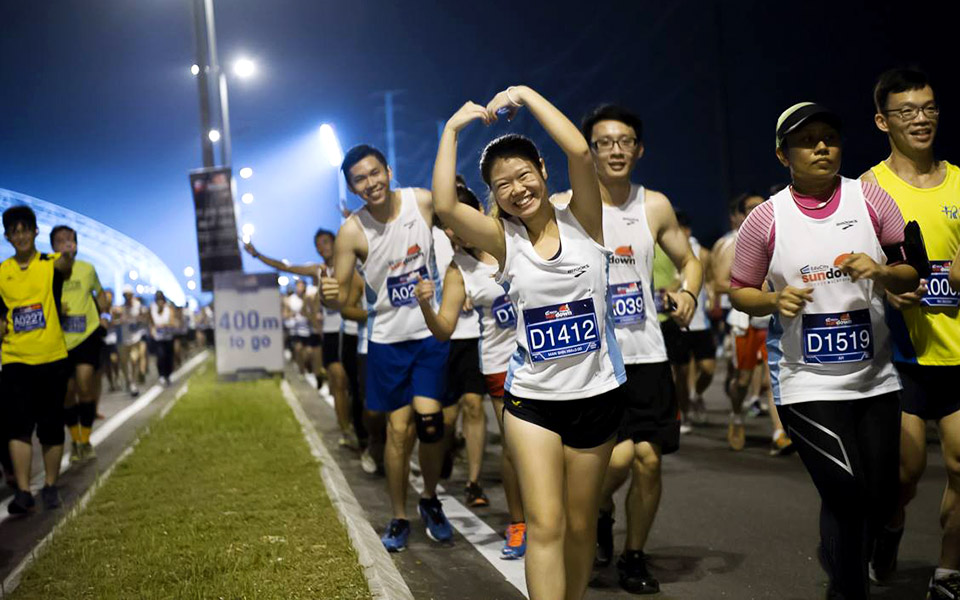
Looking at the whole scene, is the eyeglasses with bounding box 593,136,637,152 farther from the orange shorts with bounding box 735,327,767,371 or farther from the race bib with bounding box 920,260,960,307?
the orange shorts with bounding box 735,327,767,371

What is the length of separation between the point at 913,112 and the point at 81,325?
8431mm

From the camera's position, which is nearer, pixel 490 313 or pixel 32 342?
pixel 490 313

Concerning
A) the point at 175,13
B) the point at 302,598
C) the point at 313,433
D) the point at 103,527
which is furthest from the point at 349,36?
the point at 302,598

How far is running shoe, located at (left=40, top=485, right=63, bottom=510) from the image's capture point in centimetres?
929

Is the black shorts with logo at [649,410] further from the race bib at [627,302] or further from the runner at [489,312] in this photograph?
the runner at [489,312]

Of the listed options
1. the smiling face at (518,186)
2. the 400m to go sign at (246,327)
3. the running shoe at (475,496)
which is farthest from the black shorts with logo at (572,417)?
the 400m to go sign at (246,327)

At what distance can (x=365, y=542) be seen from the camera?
21.8ft

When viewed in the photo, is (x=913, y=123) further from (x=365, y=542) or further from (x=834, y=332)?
(x=365, y=542)

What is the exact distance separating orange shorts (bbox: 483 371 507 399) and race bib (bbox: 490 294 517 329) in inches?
13.4

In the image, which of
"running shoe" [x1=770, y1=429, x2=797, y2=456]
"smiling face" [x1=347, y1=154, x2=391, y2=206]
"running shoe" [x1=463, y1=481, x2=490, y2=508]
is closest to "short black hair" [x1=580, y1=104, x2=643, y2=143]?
"smiling face" [x1=347, y1=154, x2=391, y2=206]

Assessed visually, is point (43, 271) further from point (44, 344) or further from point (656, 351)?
point (656, 351)

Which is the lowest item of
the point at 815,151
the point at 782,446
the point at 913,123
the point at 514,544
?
the point at 782,446

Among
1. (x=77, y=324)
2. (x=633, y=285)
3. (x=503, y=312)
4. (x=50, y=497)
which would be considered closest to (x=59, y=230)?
(x=77, y=324)

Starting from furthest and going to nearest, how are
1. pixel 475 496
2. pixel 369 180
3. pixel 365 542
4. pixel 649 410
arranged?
1. pixel 475 496
2. pixel 369 180
3. pixel 365 542
4. pixel 649 410
